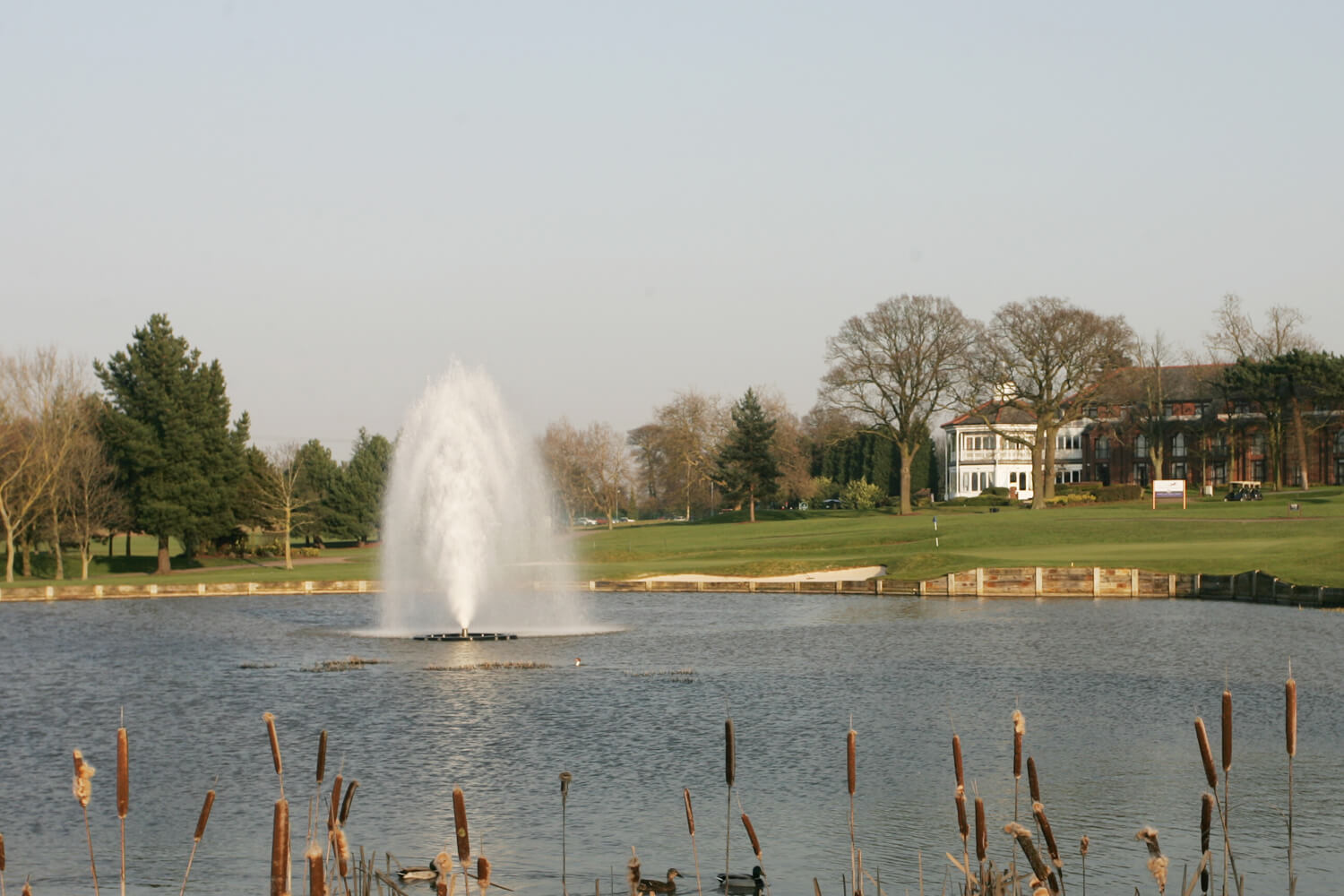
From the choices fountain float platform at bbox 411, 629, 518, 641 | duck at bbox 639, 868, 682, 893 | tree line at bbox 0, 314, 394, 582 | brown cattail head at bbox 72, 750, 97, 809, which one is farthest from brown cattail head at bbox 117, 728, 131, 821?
tree line at bbox 0, 314, 394, 582

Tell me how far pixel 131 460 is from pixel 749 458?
63.1m

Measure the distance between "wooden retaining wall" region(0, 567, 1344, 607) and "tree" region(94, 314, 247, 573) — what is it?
48.6ft

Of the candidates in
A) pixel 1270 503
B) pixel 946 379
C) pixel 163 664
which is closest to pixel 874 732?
pixel 163 664

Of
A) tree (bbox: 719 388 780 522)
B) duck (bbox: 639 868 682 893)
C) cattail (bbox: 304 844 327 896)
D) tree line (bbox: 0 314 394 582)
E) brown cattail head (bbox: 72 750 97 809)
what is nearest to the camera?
cattail (bbox: 304 844 327 896)

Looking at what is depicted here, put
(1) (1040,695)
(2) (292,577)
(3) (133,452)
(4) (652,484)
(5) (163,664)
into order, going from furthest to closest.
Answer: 1. (4) (652,484)
2. (3) (133,452)
3. (2) (292,577)
4. (5) (163,664)
5. (1) (1040,695)

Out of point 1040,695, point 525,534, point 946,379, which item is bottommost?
point 1040,695

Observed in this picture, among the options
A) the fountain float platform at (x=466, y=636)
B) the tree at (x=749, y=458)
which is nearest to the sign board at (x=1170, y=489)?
the tree at (x=749, y=458)

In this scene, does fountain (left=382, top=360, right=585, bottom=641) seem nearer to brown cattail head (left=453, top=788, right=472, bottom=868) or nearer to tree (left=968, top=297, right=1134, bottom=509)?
brown cattail head (left=453, top=788, right=472, bottom=868)

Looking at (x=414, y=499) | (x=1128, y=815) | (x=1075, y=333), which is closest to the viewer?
(x=1128, y=815)

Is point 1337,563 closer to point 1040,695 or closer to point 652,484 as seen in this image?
point 1040,695

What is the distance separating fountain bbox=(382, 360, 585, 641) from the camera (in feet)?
155

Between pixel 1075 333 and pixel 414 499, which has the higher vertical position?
pixel 1075 333

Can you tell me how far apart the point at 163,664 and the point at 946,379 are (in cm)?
8111

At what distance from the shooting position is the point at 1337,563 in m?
58.0
